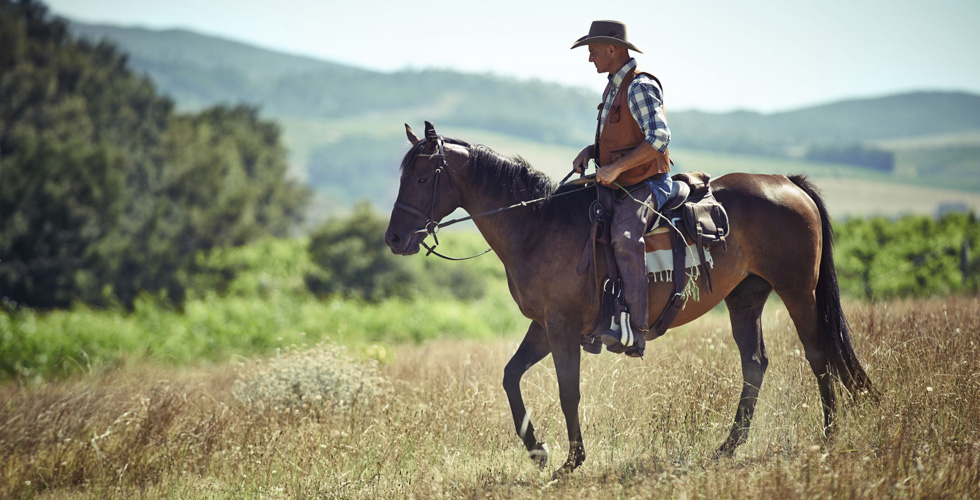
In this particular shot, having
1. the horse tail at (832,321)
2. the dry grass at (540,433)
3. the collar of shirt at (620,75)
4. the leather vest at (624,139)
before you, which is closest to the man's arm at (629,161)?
the leather vest at (624,139)

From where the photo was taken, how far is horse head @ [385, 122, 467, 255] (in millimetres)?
5078

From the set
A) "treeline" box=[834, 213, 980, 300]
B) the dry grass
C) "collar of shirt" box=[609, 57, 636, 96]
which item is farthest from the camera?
"treeline" box=[834, 213, 980, 300]

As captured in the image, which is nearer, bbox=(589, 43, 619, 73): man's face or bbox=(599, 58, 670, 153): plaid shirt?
bbox=(599, 58, 670, 153): plaid shirt

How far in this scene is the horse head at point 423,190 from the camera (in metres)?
5.08

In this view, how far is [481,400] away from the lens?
677 cm

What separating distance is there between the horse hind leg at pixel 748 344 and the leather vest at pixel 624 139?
1483mm

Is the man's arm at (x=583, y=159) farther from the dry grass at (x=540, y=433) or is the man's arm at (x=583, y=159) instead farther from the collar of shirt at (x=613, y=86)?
the dry grass at (x=540, y=433)

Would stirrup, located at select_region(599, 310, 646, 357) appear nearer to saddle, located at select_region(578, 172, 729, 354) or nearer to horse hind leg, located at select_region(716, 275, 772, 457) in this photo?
saddle, located at select_region(578, 172, 729, 354)

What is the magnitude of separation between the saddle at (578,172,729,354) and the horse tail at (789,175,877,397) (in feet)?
3.42

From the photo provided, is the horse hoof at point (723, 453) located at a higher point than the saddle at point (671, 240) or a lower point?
lower

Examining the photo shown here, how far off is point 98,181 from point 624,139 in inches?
1245

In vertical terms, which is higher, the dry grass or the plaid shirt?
the plaid shirt

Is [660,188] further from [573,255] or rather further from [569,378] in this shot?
[569,378]

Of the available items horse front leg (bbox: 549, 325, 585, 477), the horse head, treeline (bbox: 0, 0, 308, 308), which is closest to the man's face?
the horse head
